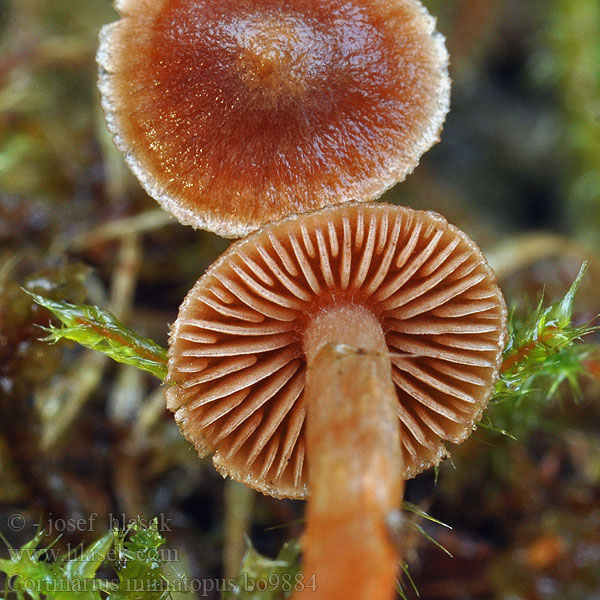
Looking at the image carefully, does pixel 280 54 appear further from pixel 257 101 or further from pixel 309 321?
pixel 309 321

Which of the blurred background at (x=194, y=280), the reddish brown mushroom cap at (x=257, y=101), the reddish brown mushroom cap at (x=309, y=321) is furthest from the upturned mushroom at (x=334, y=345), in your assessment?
the blurred background at (x=194, y=280)

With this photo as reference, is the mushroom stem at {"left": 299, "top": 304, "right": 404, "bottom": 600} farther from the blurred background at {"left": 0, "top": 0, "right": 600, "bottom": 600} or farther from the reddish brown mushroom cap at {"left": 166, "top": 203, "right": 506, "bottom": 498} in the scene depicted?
the blurred background at {"left": 0, "top": 0, "right": 600, "bottom": 600}

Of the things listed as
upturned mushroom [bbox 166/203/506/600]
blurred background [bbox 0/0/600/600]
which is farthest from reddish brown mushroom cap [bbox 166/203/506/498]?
blurred background [bbox 0/0/600/600]

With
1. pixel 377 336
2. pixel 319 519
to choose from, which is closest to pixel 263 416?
pixel 377 336

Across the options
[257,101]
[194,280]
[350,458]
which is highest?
[257,101]

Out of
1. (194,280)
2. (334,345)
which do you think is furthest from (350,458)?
(194,280)

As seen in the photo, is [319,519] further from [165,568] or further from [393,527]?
[165,568]
